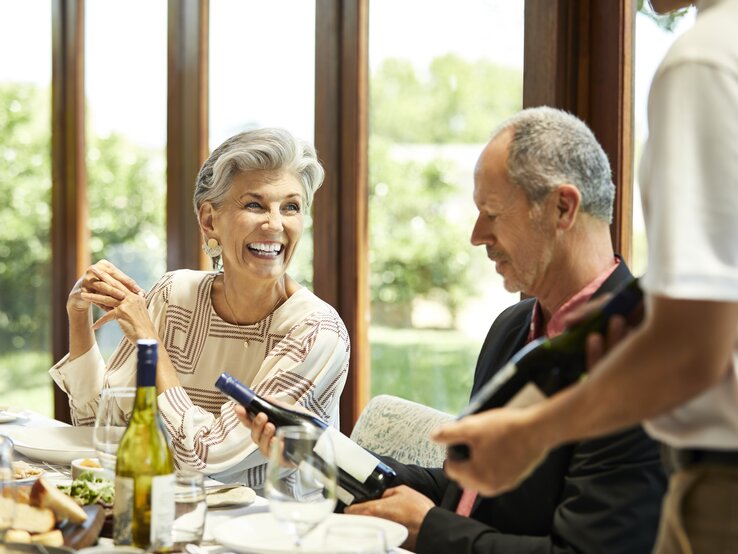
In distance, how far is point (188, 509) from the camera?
4.74 ft

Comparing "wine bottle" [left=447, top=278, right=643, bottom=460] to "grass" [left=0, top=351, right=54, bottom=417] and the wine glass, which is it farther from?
"grass" [left=0, top=351, right=54, bottom=417]

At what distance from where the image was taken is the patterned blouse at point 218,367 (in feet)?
7.06

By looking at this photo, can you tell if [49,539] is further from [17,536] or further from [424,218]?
[424,218]

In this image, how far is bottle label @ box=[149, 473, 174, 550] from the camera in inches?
53.4

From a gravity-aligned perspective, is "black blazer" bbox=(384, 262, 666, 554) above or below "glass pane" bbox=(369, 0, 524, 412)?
below

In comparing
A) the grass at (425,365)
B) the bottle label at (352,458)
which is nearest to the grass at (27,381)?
the grass at (425,365)

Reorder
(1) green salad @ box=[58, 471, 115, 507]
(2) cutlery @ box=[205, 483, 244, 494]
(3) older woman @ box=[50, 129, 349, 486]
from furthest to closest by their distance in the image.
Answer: (3) older woman @ box=[50, 129, 349, 486] → (2) cutlery @ box=[205, 483, 244, 494] → (1) green salad @ box=[58, 471, 115, 507]

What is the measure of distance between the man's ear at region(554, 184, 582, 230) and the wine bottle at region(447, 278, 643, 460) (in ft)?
2.00

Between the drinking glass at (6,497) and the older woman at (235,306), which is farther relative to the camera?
the older woman at (235,306)

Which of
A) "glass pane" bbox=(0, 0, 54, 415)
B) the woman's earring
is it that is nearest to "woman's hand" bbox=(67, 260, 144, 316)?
the woman's earring

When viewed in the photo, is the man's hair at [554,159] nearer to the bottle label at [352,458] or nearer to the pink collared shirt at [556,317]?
the pink collared shirt at [556,317]

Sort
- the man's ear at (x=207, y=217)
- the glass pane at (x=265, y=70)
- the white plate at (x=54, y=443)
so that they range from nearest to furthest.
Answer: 1. the white plate at (x=54, y=443)
2. the man's ear at (x=207, y=217)
3. the glass pane at (x=265, y=70)

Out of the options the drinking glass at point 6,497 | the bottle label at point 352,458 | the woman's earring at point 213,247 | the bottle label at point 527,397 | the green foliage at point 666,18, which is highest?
the green foliage at point 666,18

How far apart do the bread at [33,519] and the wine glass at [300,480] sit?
36cm
